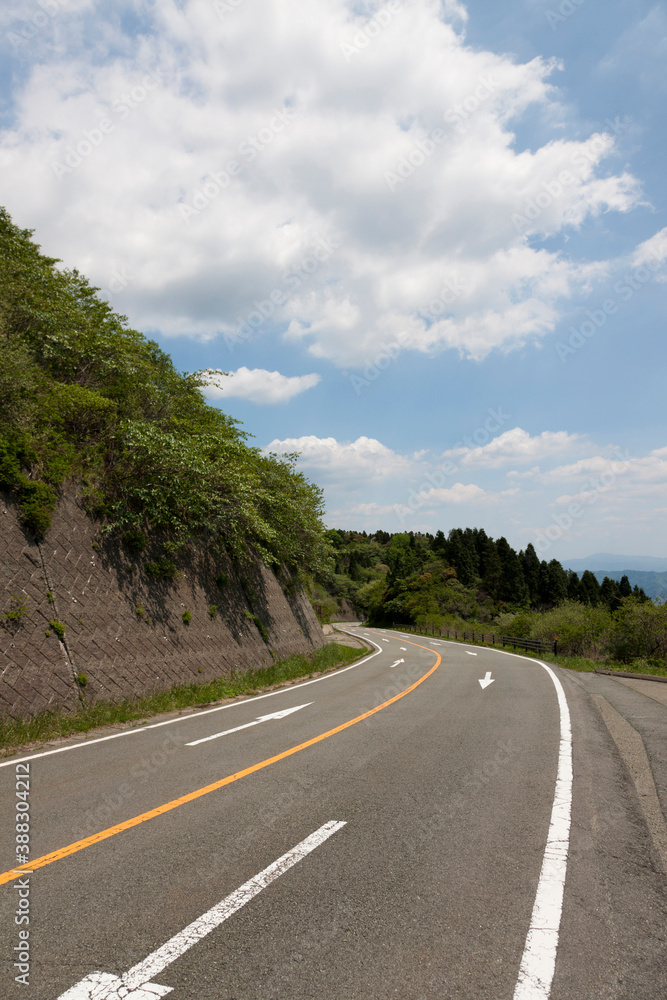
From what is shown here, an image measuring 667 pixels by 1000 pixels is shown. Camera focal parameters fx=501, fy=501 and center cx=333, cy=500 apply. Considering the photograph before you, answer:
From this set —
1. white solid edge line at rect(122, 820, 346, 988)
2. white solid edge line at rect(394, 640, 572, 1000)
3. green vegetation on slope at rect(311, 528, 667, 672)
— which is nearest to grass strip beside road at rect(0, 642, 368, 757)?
white solid edge line at rect(122, 820, 346, 988)

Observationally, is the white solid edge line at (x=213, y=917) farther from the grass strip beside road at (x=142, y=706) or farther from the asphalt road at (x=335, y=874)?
the grass strip beside road at (x=142, y=706)

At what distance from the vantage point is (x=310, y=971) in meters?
2.64

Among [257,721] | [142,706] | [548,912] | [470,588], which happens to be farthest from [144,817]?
[470,588]

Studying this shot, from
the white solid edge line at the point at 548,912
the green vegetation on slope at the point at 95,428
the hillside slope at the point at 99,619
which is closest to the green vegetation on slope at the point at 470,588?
the hillside slope at the point at 99,619

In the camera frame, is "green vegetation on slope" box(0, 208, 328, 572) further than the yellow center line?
Yes

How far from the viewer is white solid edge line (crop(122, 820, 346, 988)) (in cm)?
261

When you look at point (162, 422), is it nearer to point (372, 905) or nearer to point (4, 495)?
point (4, 495)

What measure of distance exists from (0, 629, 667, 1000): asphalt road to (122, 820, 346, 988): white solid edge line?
0.01 metres

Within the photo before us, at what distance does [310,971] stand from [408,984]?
511 mm

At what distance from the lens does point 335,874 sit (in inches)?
142

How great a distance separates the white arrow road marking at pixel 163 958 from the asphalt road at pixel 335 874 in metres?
0.01

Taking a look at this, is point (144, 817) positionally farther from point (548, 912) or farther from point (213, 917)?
point (548, 912)

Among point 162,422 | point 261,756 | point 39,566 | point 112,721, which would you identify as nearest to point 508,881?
point 261,756

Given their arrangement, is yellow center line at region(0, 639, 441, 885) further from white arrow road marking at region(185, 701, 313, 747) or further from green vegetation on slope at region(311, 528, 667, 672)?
green vegetation on slope at region(311, 528, 667, 672)
